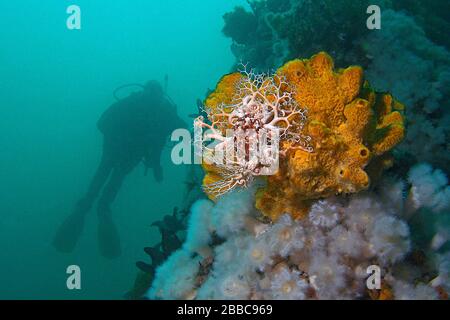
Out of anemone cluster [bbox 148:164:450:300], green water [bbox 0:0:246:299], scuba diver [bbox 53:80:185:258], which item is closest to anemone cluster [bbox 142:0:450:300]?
anemone cluster [bbox 148:164:450:300]

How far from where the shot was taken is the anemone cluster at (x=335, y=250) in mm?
2338

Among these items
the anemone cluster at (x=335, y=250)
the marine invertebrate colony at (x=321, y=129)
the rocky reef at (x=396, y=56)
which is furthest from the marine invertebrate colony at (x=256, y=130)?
the rocky reef at (x=396, y=56)

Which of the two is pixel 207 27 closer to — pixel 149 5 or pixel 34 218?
→ pixel 149 5

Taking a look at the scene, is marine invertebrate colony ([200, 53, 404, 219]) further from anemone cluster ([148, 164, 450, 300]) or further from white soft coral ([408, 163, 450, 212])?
white soft coral ([408, 163, 450, 212])

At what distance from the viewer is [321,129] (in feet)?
7.40

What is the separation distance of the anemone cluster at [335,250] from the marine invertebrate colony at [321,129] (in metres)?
0.23

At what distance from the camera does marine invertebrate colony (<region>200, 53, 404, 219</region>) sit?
233cm

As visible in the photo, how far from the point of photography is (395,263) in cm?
238

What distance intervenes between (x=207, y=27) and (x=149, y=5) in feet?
123

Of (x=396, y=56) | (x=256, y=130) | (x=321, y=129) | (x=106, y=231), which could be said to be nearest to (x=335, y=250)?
(x=321, y=129)

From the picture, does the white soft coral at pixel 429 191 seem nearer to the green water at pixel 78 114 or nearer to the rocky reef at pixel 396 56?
the rocky reef at pixel 396 56

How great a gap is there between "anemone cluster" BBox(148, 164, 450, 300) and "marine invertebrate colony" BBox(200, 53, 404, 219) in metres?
0.23

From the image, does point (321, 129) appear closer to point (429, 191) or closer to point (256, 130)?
point (256, 130)
